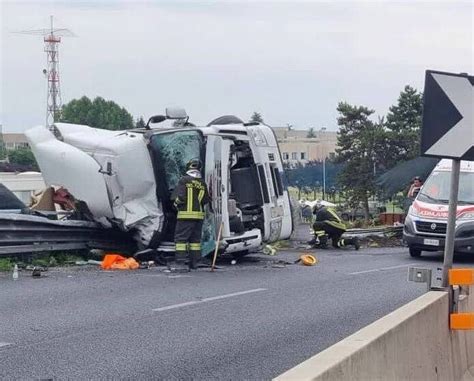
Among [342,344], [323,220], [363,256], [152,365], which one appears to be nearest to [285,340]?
[152,365]

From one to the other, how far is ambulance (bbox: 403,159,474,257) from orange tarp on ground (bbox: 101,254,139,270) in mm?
6009

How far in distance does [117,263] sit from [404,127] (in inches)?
1263

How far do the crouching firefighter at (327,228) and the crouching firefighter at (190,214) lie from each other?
6.45 meters

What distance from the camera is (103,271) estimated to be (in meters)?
13.2

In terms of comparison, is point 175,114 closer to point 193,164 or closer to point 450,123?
point 193,164

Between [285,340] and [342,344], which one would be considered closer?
[342,344]

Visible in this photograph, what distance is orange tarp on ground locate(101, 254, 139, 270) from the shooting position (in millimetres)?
13609

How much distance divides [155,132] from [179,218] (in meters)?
1.56

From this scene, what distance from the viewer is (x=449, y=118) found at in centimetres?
695

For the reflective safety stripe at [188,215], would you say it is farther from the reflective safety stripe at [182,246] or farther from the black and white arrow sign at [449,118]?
the black and white arrow sign at [449,118]

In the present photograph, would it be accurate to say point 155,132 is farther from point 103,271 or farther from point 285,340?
point 285,340

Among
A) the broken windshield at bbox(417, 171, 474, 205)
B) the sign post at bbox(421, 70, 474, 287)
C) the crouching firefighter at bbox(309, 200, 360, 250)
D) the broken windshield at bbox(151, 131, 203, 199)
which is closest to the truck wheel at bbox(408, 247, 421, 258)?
the broken windshield at bbox(417, 171, 474, 205)

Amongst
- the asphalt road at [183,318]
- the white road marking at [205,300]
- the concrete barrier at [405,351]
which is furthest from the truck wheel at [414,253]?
the concrete barrier at [405,351]

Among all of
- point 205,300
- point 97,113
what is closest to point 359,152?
point 97,113
